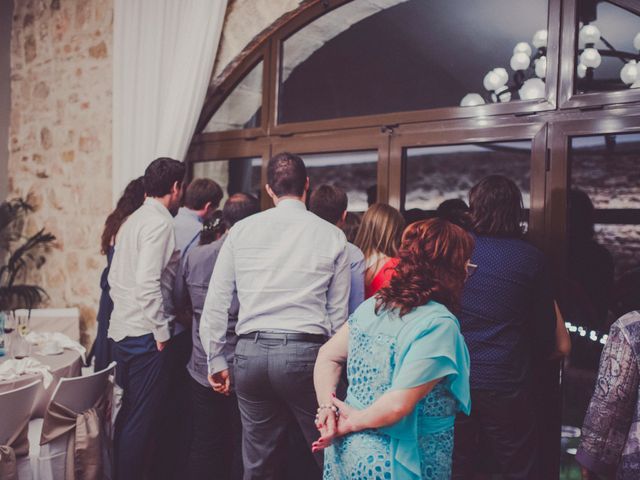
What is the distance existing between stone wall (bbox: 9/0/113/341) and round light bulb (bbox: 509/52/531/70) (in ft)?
10.0

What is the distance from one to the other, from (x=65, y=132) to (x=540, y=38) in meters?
3.78

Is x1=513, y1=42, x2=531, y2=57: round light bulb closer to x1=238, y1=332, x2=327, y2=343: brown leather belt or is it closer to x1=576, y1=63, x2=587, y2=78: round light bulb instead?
x1=576, y1=63, x2=587, y2=78: round light bulb

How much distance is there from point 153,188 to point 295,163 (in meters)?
1.06

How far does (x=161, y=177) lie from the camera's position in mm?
3551

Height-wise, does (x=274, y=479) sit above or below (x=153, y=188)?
below

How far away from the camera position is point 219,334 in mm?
2893

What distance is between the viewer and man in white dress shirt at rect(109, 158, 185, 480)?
342cm

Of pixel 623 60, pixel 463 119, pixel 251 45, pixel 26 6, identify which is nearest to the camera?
pixel 623 60

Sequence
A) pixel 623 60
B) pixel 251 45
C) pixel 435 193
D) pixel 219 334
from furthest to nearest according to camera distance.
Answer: pixel 435 193
pixel 251 45
pixel 623 60
pixel 219 334

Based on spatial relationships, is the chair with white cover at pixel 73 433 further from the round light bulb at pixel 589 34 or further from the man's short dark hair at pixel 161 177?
the round light bulb at pixel 589 34

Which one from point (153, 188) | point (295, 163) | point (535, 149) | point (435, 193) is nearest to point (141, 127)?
point (153, 188)

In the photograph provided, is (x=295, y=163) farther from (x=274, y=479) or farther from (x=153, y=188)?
(x=274, y=479)

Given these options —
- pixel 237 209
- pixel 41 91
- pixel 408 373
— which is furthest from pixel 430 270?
pixel 41 91

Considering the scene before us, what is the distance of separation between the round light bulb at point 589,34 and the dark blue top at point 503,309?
1206mm
